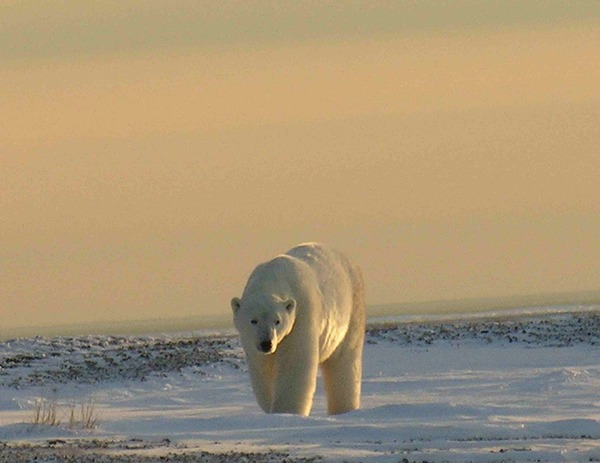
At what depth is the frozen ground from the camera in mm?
10938

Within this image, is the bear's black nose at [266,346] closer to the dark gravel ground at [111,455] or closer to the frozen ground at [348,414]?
the frozen ground at [348,414]

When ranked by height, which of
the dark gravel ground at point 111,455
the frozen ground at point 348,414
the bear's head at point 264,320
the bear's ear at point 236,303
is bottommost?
the dark gravel ground at point 111,455

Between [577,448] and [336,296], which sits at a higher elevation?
[336,296]

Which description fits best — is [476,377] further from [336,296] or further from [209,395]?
[336,296]

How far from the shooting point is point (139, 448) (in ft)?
37.6

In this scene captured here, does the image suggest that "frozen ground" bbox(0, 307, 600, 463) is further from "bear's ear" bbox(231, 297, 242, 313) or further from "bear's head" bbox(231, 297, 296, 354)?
"bear's ear" bbox(231, 297, 242, 313)

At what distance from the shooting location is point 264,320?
13.4 m

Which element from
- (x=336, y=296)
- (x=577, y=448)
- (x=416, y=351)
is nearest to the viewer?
(x=577, y=448)

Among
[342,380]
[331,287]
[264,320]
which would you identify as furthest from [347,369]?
Answer: [264,320]

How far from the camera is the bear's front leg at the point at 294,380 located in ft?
44.9

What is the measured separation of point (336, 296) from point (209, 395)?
3.28 meters

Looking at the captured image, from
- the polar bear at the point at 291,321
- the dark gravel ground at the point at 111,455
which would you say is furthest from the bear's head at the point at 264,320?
the dark gravel ground at the point at 111,455

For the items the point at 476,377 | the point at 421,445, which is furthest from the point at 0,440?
the point at 476,377

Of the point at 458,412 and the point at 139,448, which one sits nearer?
the point at 139,448
